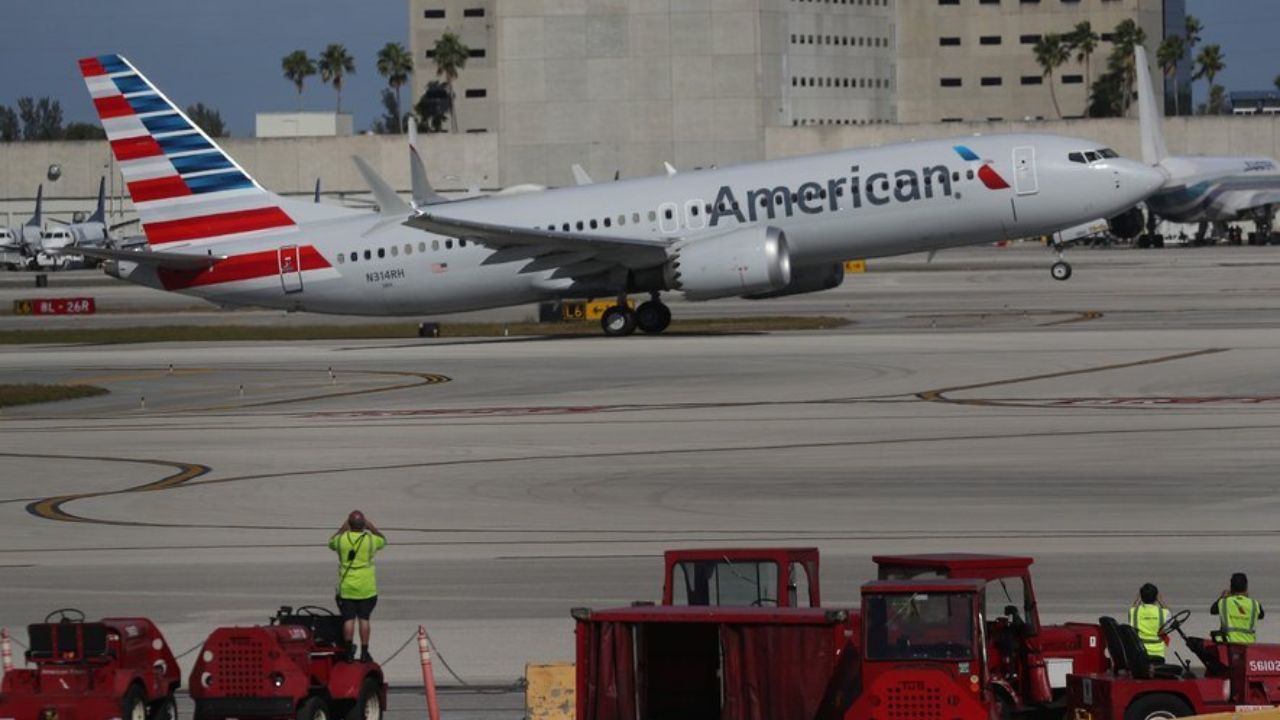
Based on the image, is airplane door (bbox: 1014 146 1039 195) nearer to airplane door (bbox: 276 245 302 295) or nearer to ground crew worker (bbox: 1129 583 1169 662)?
airplane door (bbox: 276 245 302 295)

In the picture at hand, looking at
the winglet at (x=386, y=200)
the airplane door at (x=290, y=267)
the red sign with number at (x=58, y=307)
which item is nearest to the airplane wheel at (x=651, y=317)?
the winglet at (x=386, y=200)

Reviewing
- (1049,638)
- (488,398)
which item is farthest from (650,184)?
(1049,638)

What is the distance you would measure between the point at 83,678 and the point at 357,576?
365 centimetres

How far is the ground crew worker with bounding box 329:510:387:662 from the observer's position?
1920 cm

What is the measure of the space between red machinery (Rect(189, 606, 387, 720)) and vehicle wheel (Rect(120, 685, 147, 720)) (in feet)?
1.37

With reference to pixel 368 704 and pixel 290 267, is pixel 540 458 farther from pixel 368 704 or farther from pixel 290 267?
pixel 290 267

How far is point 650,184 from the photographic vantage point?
5934cm

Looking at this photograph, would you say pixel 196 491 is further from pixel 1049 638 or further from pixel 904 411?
pixel 1049 638

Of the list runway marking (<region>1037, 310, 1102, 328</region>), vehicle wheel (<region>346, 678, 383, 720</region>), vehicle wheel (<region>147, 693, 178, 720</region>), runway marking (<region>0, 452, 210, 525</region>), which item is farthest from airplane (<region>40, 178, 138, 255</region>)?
vehicle wheel (<region>346, 678, 383, 720</region>)

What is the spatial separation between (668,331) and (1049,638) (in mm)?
46239

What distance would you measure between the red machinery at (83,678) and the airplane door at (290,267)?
44.0m

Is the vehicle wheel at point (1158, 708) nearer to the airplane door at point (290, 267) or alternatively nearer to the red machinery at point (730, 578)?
the red machinery at point (730, 578)

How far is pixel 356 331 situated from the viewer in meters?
69.7

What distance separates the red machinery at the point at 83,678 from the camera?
627 inches
